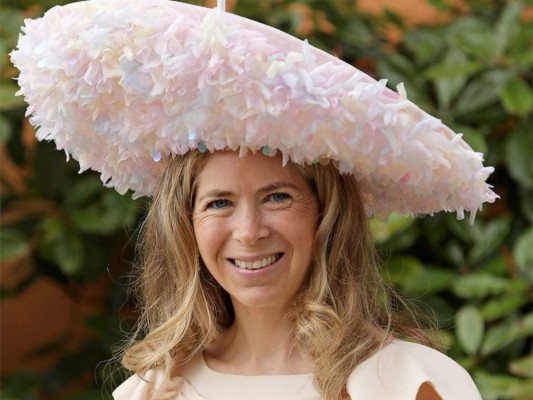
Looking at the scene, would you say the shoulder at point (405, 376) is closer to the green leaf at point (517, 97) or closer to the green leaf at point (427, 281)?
the green leaf at point (427, 281)

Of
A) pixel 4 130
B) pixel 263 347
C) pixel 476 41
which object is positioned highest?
pixel 476 41

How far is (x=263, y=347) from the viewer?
6.64 ft

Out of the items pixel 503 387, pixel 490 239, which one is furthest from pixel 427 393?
pixel 490 239

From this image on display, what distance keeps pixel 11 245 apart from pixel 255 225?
153cm

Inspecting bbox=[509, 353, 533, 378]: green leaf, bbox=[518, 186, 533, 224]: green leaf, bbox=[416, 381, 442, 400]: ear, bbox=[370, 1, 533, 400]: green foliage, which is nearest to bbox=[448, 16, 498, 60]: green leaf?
bbox=[370, 1, 533, 400]: green foliage

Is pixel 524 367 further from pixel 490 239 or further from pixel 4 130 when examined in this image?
pixel 4 130

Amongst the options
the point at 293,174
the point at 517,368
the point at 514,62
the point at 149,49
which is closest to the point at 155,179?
the point at 293,174

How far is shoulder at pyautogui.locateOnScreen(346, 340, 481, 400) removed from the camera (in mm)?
1852

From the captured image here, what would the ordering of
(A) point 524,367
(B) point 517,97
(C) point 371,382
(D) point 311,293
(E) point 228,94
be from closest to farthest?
(E) point 228,94, (C) point 371,382, (D) point 311,293, (A) point 524,367, (B) point 517,97

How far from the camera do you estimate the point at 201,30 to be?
1682 mm

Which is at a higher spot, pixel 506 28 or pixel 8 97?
pixel 506 28

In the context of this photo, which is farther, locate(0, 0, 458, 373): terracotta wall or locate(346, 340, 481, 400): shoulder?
locate(0, 0, 458, 373): terracotta wall

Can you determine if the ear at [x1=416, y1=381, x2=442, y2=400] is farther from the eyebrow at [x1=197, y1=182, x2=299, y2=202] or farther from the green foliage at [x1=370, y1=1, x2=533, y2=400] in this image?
the green foliage at [x1=370, y1=1, x2=533, y2=400]

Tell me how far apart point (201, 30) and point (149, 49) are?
0.26 feet
